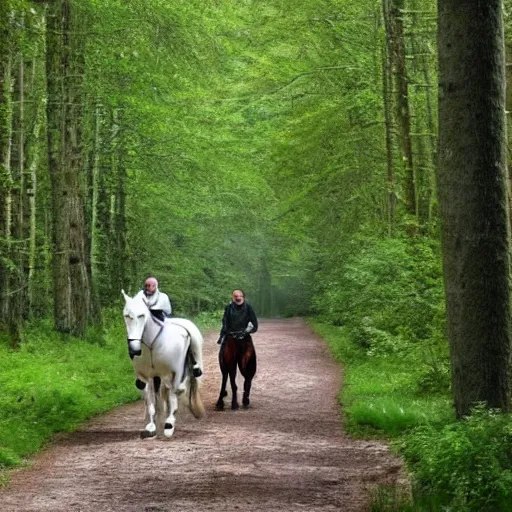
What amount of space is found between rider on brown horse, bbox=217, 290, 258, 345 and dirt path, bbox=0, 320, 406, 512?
135 centimetres

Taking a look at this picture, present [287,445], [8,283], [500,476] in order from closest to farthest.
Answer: [500,476], [287,445], [8,283]

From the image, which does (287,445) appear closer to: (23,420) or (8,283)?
(23,420)

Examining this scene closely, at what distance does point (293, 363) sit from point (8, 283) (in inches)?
311

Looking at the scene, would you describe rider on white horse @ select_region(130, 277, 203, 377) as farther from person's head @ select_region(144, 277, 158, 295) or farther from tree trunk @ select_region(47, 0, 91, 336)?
tree trunk @ select_region(47, 0, 91, 336)

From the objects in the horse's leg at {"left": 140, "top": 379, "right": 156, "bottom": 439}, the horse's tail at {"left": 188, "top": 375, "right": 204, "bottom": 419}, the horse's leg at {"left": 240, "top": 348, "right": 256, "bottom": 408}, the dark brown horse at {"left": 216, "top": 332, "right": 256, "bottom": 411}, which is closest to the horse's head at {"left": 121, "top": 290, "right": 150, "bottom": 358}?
the horse's leg at {"left": 140, "top": 379, "right": 156, "bottom": 439}

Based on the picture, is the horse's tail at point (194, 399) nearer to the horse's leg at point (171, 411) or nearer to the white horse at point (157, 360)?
the white horse at point (157, 360)

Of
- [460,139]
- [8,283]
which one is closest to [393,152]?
[8,283]

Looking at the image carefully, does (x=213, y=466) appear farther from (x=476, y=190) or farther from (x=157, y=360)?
(x=476, y=190)

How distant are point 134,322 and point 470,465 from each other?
6422 millimetres

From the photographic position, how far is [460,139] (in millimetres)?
8930

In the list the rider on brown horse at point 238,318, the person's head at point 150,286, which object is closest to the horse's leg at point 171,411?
the person's head at point 150,286

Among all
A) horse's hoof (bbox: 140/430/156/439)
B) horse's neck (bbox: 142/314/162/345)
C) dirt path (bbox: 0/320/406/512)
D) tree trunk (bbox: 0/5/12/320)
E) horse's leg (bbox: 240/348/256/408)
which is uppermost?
→ tree trunk (bbox: 0/5/12/320)

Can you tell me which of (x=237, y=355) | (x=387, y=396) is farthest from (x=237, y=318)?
(x=387, y=396)

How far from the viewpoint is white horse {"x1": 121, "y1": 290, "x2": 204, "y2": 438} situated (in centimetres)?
1310
